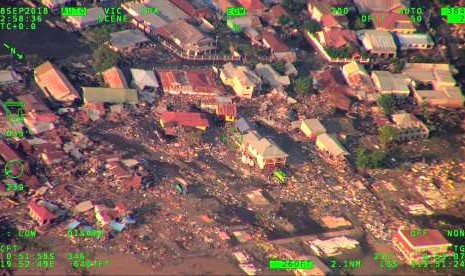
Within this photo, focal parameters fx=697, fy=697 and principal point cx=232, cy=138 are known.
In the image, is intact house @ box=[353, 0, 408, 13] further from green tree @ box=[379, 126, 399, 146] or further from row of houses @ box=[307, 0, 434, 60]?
green tree @ box=[379, 126, 399, 146]

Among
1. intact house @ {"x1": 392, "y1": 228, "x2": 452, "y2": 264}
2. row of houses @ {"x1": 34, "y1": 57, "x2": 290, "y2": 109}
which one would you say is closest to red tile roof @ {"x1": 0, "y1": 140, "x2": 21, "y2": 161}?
row of houses @ {"x1": 34, "y1": 57, "x2": 290, "y2": 109}

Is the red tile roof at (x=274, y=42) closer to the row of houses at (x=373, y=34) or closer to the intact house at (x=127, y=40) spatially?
the row of houses at (x=373, y=34)

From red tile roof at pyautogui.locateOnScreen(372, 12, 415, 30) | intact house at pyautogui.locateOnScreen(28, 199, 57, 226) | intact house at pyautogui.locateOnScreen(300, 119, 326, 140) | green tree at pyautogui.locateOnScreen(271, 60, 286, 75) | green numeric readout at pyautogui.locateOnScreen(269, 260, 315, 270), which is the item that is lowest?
green numeric readout at pyautogui.locateOnScreen(269, 260, 315, 270)

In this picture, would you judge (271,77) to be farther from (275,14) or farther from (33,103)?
(33,103)

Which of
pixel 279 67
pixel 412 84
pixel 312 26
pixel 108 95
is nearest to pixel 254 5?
pixel 312 26

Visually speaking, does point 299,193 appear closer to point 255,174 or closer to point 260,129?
point 255,174

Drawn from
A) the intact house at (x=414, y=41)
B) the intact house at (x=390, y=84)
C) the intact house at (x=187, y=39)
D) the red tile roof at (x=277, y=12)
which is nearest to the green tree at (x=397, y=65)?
the intact house at (x=390, y=84)
